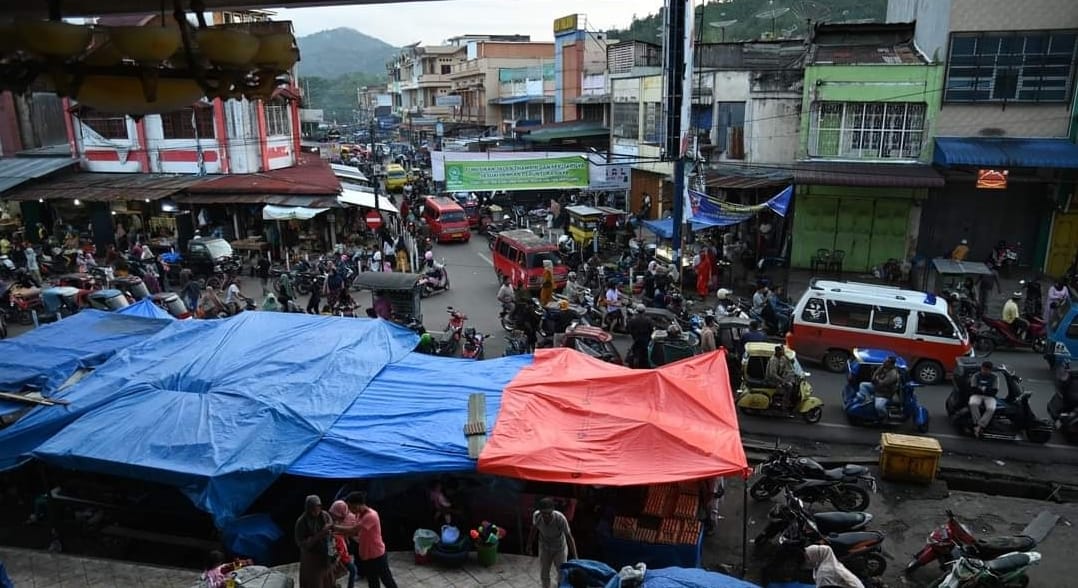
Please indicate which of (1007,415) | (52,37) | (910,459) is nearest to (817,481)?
(910,459)

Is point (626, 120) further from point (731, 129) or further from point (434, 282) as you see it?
point (434, 282)

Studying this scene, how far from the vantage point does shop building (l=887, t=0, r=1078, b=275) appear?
20219 mm

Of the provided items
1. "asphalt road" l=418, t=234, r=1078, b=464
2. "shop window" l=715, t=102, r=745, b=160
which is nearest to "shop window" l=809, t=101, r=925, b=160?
"shop window" l=715, t=102, r=745, b=160

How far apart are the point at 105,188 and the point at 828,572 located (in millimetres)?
27810

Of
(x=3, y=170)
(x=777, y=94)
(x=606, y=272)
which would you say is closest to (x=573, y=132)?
(x=777, y=94)

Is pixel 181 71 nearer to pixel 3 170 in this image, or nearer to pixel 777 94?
pixel 777 94

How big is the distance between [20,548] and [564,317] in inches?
398

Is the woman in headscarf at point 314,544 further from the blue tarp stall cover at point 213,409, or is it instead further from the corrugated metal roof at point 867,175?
the corrugated metal roof at point 867,175

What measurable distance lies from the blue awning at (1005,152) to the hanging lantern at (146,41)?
70.9 ft

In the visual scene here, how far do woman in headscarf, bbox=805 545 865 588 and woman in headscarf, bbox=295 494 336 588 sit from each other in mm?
4603

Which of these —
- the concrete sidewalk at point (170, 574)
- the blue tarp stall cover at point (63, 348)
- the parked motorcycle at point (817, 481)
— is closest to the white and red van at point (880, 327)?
the parked motorcycle at point (817, 481)

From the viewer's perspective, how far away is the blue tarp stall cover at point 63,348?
9.71m

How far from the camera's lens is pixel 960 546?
312 inches

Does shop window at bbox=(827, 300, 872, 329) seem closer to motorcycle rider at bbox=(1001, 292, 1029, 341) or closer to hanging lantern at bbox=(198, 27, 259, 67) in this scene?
motorcycle rider at bbox=(1001, 292, 1029, 341)
